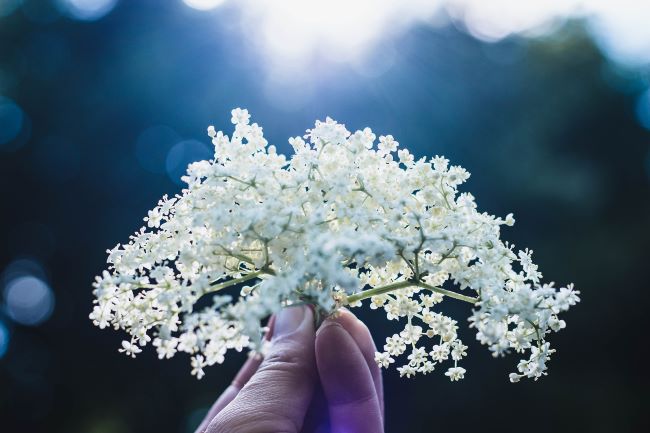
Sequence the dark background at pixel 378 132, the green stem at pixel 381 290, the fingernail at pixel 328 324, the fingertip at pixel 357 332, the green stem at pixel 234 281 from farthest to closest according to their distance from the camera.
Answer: the dark background at pixel 378 132 → the fingertip at pixel 357 332 → the fingernail at pixel 328 324 → the green stem at pixel 381 290 → the green stem at pixel 234 281

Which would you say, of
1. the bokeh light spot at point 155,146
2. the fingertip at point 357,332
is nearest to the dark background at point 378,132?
the bokeh light spot at point 155,146

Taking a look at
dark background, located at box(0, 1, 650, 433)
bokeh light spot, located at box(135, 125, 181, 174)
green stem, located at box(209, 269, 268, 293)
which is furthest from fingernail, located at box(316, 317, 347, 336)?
bokeh light spot, located at box(135, 125, 181, 174)

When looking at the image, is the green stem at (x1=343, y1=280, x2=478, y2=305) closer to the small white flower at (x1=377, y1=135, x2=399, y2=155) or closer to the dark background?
the small white flower at (x1=377, y1=135, x2=399, y2=155)

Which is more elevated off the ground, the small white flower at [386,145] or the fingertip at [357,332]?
the small white flower at [386,145]

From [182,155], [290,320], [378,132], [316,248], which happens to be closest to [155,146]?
[182,155]

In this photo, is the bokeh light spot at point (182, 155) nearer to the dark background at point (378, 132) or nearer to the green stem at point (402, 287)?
the dark background at point (378, 132)

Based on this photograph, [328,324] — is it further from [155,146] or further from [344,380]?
[155,146]
